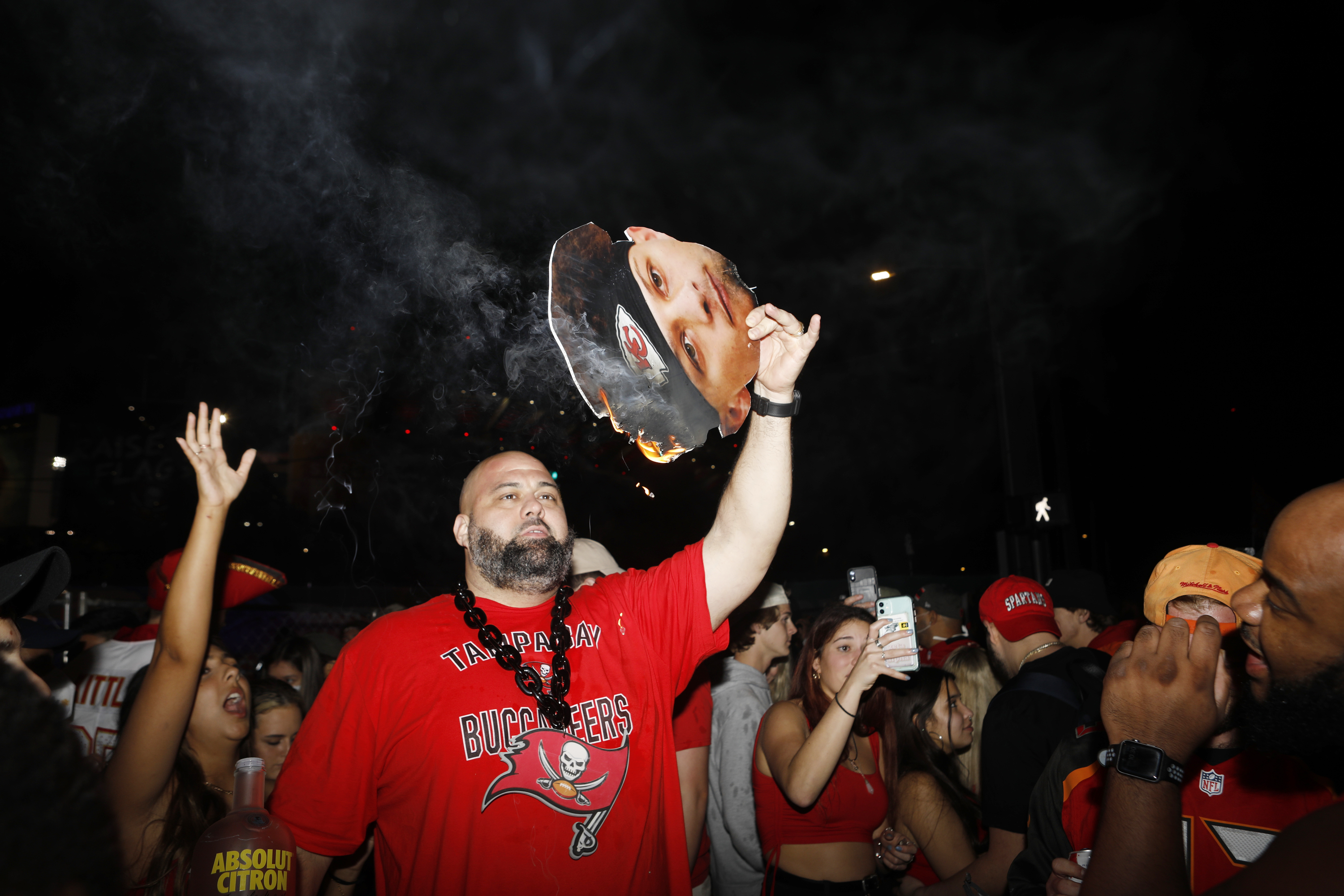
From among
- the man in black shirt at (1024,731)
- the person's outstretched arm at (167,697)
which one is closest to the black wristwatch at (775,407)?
the man in black shirt at (1024,731)

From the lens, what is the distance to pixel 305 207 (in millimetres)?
3824

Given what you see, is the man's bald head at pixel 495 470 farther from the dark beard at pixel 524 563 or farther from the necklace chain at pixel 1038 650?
the necklace chain at pixel 1038 650

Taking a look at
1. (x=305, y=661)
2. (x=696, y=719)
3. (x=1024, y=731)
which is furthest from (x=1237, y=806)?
(x=305, y=661)

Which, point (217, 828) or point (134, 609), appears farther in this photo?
point (134, 609)

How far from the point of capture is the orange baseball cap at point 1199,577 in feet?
8.11

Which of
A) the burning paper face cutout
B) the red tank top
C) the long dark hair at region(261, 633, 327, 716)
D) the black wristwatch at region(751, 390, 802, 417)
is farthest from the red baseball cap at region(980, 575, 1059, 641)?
the long dark hair at region(261, 633, 327, 716)

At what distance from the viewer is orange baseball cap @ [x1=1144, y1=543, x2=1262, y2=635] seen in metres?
2.47

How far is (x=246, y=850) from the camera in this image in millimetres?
1722

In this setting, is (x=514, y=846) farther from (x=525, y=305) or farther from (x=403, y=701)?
(x=525, y=305)

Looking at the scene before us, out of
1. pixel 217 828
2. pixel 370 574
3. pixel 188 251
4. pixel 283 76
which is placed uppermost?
pixel 283 76

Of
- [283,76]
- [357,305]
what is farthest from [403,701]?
[283,76]

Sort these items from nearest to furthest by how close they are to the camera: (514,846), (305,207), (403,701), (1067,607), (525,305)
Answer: (514,846) < (403,701) < (525,305) < (305,207) < (1067,607)

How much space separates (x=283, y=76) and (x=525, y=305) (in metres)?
1.87

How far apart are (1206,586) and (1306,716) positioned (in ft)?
3.54
